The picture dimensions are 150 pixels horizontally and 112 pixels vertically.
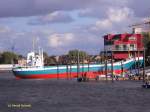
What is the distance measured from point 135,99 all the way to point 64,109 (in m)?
22.9

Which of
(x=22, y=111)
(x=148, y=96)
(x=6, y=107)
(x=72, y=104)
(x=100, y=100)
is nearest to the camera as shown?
(x=22, y=111)

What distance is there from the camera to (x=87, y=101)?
11500 centimetres

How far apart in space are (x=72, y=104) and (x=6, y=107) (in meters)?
11.9

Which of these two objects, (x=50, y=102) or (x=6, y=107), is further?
(x=50, y=102)

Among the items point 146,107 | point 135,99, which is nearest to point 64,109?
point 146,107

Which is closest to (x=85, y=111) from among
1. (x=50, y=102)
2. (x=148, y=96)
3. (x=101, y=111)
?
(x=101, y=111)

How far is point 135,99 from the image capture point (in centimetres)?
11825

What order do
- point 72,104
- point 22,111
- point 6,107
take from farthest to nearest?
point 72,104
point 6,107
point 22,111

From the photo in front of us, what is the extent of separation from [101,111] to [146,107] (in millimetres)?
9602

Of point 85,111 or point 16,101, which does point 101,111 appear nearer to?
point 85,111

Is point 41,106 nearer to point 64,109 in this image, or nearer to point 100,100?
point 64,109

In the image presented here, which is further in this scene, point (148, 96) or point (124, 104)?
point (148, 96)

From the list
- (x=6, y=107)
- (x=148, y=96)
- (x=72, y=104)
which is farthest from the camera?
(x=148, y=96)

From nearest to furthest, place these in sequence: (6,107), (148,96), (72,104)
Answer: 1. (6,107)
2. (72,104)
3. (148,96)
